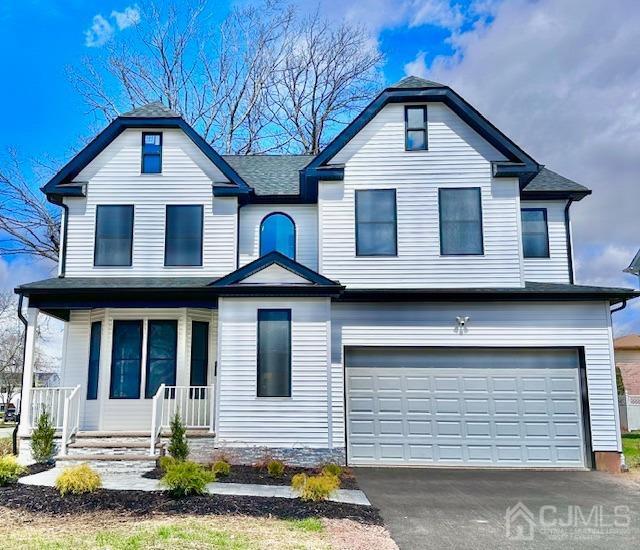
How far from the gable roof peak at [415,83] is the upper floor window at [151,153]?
5855 millimetres

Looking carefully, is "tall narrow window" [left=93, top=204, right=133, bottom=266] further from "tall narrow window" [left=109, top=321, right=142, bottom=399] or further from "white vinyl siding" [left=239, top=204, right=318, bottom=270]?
"white vinyl siding" [left=239, top=204, right=318, bottom=270]

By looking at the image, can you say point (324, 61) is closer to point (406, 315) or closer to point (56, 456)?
point (406, 315)

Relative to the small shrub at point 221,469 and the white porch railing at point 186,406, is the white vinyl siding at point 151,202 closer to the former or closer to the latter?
the white porch railing at point 186,406

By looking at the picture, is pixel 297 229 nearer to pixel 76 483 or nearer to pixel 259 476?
pixel 259 476

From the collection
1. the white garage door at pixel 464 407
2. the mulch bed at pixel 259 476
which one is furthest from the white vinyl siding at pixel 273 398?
the white garage door at pixel 464 407

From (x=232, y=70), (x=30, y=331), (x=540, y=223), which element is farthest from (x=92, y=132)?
(x=540, y=223)

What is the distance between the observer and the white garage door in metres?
11.7

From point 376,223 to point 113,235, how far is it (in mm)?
6215

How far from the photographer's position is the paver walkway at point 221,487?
816cm

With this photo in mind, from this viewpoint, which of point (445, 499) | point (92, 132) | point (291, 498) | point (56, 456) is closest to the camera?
point (291, 498)

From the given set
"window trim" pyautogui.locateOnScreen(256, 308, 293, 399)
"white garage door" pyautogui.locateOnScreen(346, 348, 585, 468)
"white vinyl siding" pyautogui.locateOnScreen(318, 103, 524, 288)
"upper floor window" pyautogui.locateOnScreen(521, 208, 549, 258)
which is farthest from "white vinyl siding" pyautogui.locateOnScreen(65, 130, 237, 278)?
"upper floor window" pyautogui.locateOnScreen(521, 208, 549, 258)

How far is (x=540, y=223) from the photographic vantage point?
13.8 metres

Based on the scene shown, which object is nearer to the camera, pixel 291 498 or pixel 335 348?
pixel 291 498

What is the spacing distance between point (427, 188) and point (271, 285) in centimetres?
441
